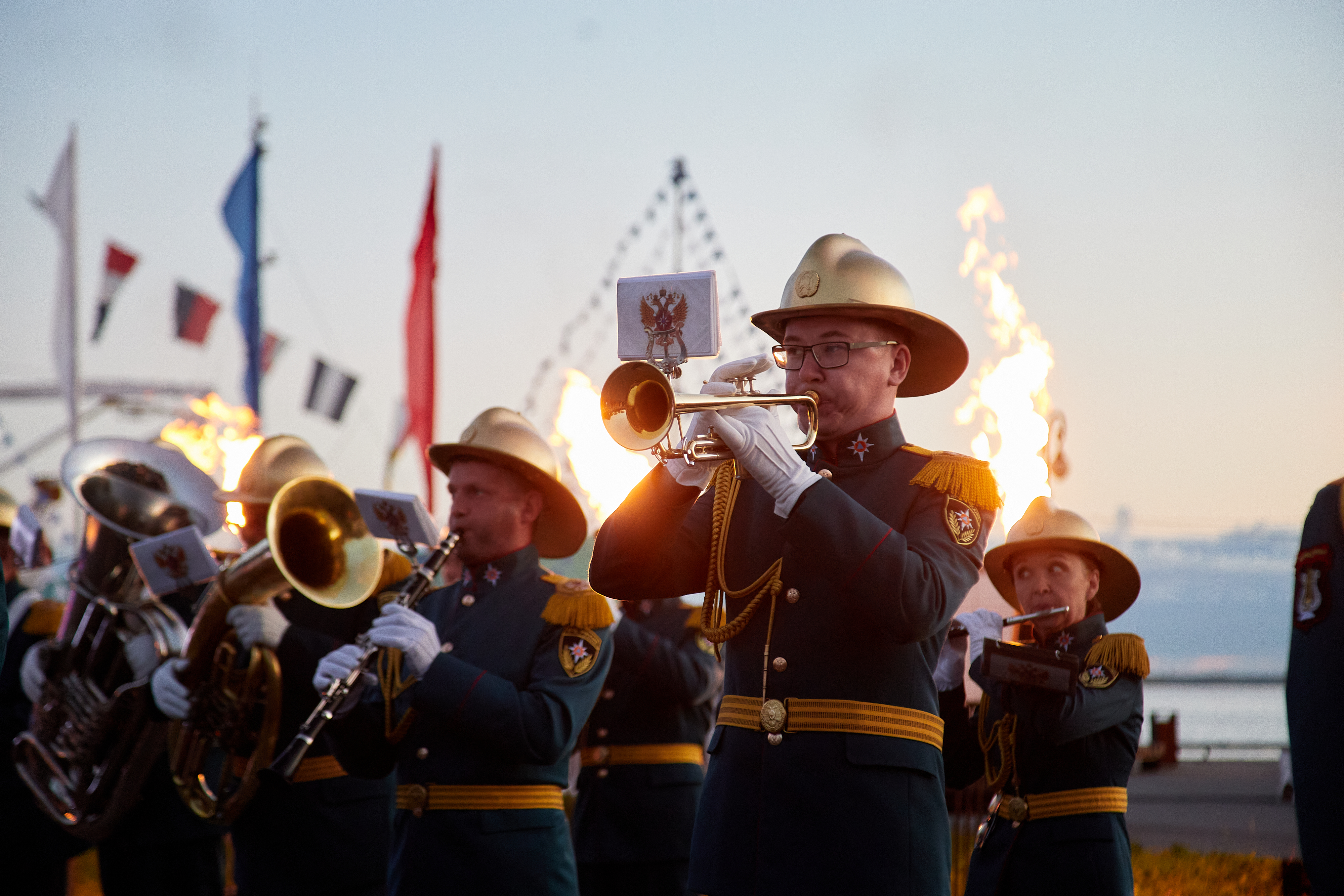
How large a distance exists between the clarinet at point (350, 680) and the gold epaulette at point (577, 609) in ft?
1.39

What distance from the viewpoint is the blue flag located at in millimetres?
15812

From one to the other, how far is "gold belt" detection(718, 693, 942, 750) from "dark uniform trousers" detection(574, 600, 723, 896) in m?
4.03

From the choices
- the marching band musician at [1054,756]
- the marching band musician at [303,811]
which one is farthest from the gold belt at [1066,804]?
the marching band musician at [303,811]

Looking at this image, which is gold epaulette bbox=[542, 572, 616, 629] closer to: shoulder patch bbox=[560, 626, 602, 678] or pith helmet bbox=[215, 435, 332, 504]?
shoulder patch bbox=[560, 626, 602, 678]

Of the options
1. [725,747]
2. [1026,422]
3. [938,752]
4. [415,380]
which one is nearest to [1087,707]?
[938,752]

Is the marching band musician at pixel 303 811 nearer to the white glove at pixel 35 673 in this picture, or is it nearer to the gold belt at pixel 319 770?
the gold belt at pixel 319 770

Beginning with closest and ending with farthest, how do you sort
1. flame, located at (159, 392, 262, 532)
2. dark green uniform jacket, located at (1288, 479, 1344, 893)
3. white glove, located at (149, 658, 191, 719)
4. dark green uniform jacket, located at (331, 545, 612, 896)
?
dark green uniform jacket, located at (1288, 479, 1344, 893) → dark green uniform jacket, located at (331, 545, 612, 896) → white glove, located at (149, 658, 191, 719) → flame, located at (159, 392, 262, 532)

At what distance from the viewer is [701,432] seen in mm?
3004

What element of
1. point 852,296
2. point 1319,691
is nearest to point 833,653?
point 852,296

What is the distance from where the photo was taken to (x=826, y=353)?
3.09m

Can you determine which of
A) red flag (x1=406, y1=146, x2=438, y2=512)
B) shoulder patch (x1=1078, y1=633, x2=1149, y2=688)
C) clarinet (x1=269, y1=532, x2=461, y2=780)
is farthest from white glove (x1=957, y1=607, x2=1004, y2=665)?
red flag (x1=406, y1=146, x2=438, y2=512)

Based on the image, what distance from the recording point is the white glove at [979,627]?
15.3 ft

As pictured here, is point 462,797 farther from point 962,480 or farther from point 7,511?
point 7,511

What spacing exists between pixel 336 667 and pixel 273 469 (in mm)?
1811
